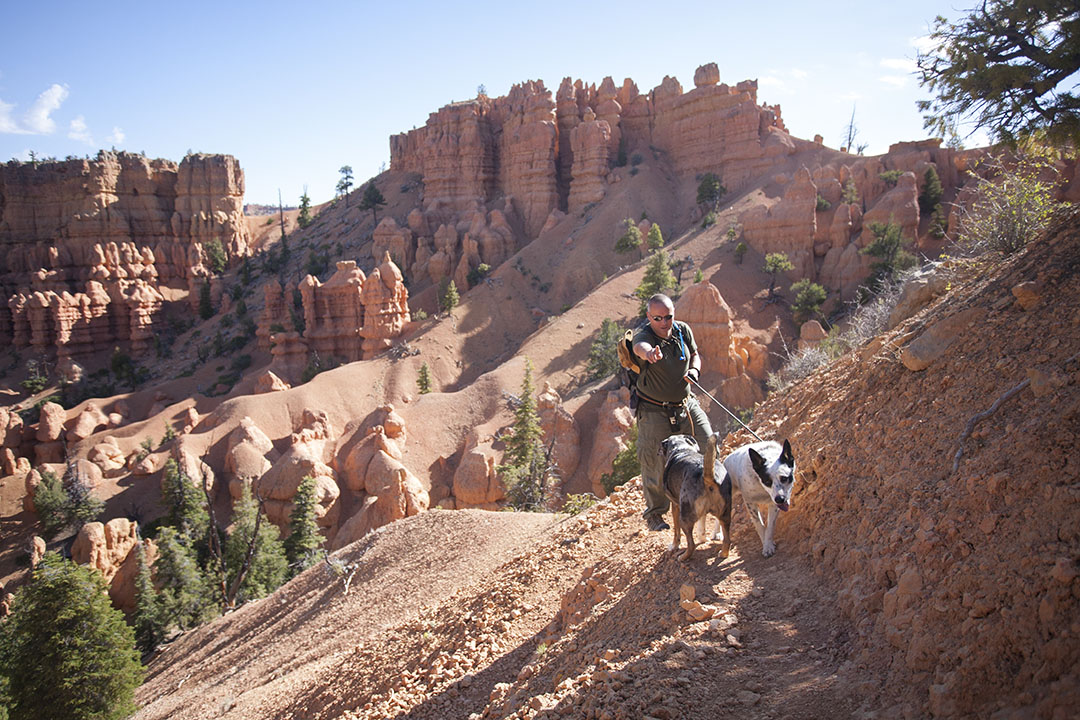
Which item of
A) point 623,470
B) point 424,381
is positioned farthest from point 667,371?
point 424,381

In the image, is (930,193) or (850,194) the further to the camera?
(850,194)

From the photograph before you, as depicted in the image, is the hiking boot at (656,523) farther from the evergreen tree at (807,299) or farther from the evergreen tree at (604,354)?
the evergreen tree at (807,299)

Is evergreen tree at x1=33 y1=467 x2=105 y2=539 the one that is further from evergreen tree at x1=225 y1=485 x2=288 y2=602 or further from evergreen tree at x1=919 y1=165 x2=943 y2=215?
evergreen tree at x1=919 y1=165 x2=943 y2=215

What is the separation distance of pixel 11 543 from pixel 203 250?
131 feet

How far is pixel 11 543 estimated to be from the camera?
29.4 meters

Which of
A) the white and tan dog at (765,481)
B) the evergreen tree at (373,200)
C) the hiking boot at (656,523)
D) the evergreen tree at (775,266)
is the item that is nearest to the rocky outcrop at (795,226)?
the evergreen tree at (775,266)

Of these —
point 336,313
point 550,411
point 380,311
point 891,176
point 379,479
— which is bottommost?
point 379,479

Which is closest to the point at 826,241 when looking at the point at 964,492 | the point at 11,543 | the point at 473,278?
the point at 473,278

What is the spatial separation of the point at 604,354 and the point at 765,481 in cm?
2804

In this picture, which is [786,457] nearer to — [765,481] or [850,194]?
[765,481]

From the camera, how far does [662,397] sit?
6273 mm

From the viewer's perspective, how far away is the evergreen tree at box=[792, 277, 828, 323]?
107 feet

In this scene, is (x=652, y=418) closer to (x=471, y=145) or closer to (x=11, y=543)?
(x=11, y=543)

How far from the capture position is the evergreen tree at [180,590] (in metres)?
20.7
